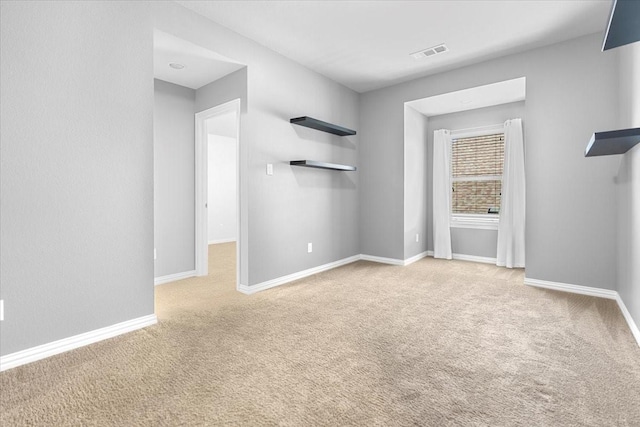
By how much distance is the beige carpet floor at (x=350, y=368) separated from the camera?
1.56m

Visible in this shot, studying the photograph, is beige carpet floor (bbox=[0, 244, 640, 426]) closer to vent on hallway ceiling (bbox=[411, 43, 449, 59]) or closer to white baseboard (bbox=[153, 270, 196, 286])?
white baseboard (bbox=[153, 270, 196, 286])

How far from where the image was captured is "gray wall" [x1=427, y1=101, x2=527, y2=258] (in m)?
4.93

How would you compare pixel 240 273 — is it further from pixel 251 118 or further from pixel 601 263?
pixel 601 263

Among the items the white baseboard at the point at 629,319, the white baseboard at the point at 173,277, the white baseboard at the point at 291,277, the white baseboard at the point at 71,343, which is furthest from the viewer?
the white baseboard at the point at 173,277

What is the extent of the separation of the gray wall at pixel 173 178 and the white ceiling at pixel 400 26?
1312 millimetres

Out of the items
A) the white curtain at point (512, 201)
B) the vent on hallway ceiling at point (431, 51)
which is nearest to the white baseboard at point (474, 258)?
the white curtain at point (512, 201)

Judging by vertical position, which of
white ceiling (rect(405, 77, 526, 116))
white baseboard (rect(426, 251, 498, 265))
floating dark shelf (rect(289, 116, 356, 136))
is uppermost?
white ceiling (rect(405, 77, 526, 116))

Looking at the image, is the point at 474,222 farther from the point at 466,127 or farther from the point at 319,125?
the point at 319,125

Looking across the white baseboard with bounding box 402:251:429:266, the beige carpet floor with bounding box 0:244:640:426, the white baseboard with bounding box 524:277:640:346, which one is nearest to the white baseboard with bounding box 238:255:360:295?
the beige carpet floor with bounding box 0:244:640:426

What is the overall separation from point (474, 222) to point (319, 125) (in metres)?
2.99

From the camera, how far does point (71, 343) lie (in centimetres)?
223

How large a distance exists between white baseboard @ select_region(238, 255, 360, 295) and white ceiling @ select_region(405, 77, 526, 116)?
8.20 ft

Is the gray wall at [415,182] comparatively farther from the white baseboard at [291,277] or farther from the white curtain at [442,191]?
the white baseboard at [291,277]

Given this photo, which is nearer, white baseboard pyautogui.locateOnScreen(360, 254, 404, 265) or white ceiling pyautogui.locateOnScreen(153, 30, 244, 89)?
white ceiling pyautogui.locateOnScreen(153, 30, 244, 89)
